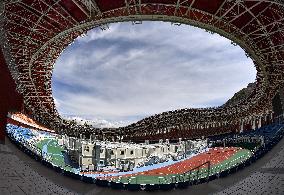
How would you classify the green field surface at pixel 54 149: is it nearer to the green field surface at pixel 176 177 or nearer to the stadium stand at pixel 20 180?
the green field surface at pixel 176 177

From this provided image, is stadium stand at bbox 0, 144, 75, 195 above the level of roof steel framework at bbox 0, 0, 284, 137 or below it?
below

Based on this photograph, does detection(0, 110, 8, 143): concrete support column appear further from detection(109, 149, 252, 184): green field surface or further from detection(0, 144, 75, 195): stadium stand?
detection(109, 149, 252, 184): green field surface

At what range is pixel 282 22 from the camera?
1040 inches

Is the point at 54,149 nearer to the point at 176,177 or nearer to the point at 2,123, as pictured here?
the point at 2,123

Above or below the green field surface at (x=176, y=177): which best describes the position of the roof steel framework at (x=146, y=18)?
above

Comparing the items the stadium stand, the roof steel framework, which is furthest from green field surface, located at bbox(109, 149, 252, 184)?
the roof steel framework

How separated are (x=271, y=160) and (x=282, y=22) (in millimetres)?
16934

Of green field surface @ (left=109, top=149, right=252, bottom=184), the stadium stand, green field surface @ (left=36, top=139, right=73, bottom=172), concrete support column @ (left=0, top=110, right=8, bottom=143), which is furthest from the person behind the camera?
green field surface @ (left=36, top=139, right=73, bottom=172)

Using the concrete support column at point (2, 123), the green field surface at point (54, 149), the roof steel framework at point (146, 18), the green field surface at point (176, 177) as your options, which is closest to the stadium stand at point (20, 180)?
the concrete support column at point (2, 123)

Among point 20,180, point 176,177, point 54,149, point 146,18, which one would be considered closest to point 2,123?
point 20,180

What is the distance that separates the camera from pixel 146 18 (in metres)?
27.2

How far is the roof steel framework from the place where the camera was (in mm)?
25656

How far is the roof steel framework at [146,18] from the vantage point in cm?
2566

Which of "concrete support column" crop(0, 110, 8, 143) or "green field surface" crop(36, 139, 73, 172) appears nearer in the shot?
"concrete support column" crop(0, 110, 8, 143)
